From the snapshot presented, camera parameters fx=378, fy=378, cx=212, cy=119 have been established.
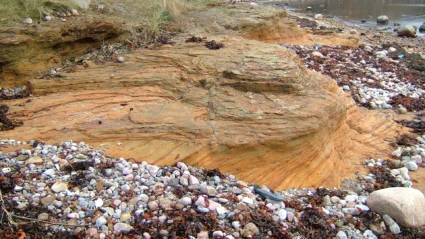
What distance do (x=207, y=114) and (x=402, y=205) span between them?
8.34 feet

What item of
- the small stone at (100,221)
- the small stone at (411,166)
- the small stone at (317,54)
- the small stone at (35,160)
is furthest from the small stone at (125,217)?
the small stone at (317,54)

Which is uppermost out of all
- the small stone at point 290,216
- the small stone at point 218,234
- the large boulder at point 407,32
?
the small stone at point 218,234

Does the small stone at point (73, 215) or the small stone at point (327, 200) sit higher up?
the small stone at point (73, 215)

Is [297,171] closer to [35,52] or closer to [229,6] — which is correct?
[35,52]

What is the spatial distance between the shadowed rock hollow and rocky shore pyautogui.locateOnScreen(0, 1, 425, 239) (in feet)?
0.70

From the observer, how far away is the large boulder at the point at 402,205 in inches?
167

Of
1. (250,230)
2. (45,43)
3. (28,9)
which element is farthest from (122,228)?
(28,9)

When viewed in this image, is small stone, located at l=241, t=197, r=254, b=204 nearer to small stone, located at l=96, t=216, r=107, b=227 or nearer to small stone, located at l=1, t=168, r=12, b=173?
small stone, located at l=96, t=216, r=107, b=227

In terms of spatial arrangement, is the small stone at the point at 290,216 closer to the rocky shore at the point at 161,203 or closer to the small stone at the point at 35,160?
the rocky shore at the point at 161,203

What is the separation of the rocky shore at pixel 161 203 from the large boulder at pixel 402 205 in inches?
0.4

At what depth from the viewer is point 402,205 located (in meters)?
4.28

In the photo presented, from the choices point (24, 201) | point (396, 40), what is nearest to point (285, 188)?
point (24, 201)

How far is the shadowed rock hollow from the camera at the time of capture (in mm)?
4520

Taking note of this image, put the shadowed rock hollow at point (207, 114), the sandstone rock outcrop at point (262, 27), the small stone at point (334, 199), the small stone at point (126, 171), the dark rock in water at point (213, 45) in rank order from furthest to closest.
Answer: the sandstone rock outcrop at point (262, 27) → the dark rock in water at point (213, 45) → the small stone at point (334, 199) → the shadowed rock hollow at point (207, 114) → the small stone at point (126, 171)
